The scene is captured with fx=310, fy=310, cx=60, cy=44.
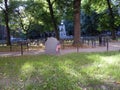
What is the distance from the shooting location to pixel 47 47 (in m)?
17.7

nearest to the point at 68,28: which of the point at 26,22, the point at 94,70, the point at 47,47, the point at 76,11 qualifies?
the point at 26,22

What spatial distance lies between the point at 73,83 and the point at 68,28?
235 ft

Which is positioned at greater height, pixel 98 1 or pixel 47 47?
pixel 98 1

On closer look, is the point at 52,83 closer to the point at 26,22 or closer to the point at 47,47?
the point at 47,47

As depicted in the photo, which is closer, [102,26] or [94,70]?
[94,70]

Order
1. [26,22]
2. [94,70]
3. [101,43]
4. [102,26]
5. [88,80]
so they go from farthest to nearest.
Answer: [26,22], [102,26], [101,43], [94,70], [88,80]

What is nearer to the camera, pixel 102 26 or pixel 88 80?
pixel 88 80

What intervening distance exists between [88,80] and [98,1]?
36.8 metres

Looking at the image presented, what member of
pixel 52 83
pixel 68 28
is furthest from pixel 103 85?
pixel 68 28

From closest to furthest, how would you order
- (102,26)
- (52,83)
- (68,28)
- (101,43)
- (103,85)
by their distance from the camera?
(52,83) < (103,85) < (101,43) < (102,26) < (68,28)

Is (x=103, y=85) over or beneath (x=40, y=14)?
beneath

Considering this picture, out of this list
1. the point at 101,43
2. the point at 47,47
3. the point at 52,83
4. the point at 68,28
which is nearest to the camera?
the point at 52,83

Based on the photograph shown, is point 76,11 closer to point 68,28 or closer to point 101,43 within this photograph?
point 101,43

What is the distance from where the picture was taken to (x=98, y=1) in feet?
140
